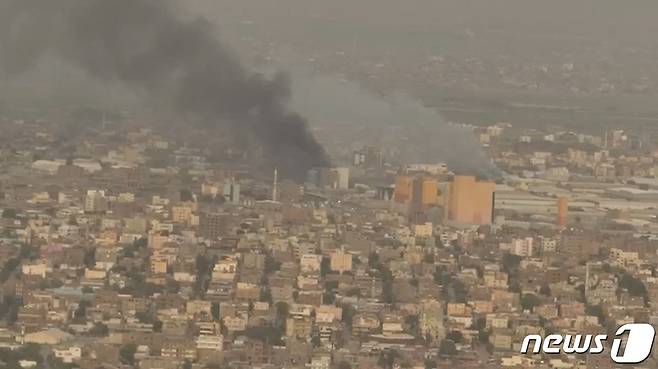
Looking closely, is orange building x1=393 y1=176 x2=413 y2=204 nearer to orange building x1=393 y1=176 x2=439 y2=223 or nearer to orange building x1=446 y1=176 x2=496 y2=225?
orange building x1=393 y1=176 x2=439 y2=223

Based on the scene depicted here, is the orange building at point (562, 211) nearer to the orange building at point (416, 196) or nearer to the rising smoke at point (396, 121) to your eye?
the orange building at point (416, 196)

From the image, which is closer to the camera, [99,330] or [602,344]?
[602,344]

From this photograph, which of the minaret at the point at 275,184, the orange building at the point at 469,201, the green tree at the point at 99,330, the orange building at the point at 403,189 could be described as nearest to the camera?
the green tree at the point at 99,330

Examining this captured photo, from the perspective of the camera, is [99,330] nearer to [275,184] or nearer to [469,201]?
[469,201]

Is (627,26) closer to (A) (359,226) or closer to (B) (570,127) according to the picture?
(B) (570,127)

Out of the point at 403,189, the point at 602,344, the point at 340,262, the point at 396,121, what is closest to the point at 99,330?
the point at 602,344

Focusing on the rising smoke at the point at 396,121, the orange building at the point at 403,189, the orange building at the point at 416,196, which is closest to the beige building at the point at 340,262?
the orange building at the point at 416,196

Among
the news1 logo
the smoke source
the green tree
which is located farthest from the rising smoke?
the news1 logo
